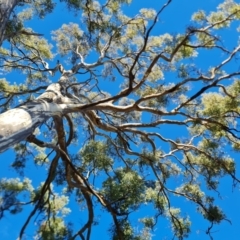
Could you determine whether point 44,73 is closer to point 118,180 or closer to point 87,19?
point 87,19

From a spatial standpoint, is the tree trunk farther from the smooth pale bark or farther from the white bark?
the smooth pale bark

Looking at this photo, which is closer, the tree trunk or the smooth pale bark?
the tree trunk

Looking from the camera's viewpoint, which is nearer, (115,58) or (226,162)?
(226,162)

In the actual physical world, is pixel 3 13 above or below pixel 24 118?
above

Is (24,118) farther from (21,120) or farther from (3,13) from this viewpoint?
(3,13)

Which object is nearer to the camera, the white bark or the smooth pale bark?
the white bark

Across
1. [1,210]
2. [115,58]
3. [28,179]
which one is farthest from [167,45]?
[1,210]

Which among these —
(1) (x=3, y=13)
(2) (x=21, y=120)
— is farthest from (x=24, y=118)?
(1) (x=3, y=13)

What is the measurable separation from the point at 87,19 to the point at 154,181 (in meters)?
Result: 4.17

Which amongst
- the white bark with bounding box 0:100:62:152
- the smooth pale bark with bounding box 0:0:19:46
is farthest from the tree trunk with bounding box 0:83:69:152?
the smooth pale bark with bounding box 0:0:19:46

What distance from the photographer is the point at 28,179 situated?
8.29m

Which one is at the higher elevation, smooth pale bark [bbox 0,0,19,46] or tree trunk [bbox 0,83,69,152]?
smooth pale bark [bbox 0,0,19,46]

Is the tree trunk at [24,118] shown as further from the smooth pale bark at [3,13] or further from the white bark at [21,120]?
the smooth pale bark at [3,13]

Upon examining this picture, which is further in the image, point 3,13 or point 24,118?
point 3,13
